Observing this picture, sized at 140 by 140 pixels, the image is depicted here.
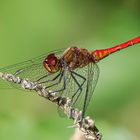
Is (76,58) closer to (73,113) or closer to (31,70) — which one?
(31,70)

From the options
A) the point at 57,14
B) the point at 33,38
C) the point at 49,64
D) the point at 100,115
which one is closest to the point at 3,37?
the point at 33,38

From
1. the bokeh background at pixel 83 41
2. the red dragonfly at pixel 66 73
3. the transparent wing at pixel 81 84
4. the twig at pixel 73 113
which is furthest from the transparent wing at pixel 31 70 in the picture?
the twig at pixel 73 113

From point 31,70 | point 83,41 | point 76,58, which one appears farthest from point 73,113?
point 83,41

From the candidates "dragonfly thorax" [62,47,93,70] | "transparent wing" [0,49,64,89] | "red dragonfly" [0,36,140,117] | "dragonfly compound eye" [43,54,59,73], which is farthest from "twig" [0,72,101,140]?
"dragonfly thorax" [62,47,93,70]

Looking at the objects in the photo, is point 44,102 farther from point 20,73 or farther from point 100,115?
point 20,73

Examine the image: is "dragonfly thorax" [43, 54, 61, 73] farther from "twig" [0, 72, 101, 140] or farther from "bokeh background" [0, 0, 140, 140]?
"twig" [0, 72, 101, 140]

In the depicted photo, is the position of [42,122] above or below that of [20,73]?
below
